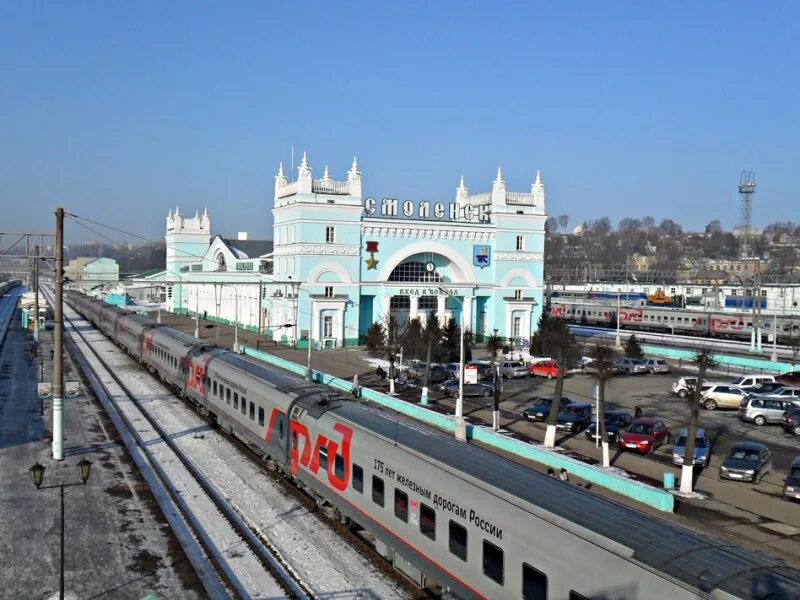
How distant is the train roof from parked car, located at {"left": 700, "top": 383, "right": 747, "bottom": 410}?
2781 centimetres

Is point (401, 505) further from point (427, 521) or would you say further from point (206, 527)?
point (206, 527)

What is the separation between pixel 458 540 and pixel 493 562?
1046 mm

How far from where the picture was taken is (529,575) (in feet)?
36.2

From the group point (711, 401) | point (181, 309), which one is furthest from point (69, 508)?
point (181, 309)

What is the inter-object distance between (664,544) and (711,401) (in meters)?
31.5

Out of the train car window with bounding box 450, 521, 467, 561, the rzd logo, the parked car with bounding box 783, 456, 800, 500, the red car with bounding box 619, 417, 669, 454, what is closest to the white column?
the red car with bounding box 619, 417, 669, 454

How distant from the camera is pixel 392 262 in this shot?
212ft

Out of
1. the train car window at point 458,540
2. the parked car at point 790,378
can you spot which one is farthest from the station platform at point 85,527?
the parked car at point 790,378

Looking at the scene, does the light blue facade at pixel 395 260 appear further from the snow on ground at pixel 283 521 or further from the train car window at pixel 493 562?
the train car window at pixel 493 562

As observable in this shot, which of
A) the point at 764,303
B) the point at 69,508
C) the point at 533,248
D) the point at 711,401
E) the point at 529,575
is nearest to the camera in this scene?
the point at 529,575

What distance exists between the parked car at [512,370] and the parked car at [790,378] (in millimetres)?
15333

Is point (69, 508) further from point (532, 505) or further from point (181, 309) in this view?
point (181, 309)

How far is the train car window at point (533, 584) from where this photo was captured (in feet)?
35.4

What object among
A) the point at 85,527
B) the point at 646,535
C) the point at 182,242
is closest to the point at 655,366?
the point at 85,527
